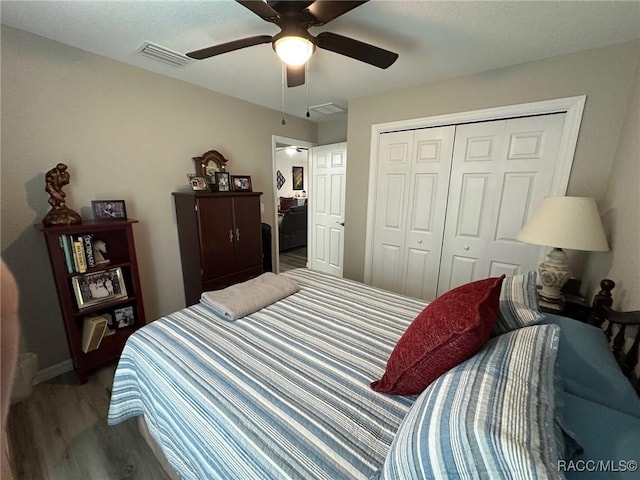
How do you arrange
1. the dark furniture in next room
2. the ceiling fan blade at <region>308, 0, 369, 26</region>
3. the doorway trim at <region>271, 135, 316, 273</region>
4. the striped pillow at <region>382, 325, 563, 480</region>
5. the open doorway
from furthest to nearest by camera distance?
the dark furniture in next room < the open doorway < the doorway trim at <region>271, 135, 316, 273</region> < the ceiling fan blade at <region>308, 0, 369, 26</region> < the striped pillow at <region>382, 325, 563, 480</region>

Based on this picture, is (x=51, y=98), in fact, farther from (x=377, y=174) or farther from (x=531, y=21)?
(x=531, y=21)

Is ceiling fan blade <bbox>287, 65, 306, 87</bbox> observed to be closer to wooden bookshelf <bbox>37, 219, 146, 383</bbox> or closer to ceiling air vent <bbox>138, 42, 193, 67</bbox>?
ceiling air vent <bbox>138, 42, 193, 67</bbox>

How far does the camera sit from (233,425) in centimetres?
87

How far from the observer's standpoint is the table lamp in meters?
1.55

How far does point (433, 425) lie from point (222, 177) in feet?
8.48

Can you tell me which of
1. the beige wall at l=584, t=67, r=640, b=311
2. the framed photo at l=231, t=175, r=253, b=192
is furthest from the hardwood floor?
the beige wall at l=584, t=67, r=640, b=311

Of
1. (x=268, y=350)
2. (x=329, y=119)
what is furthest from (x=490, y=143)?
(x=268, y=350)

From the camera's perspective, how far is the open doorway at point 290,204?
3.66 metres

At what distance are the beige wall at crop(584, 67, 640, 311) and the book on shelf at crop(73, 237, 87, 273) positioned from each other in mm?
3212

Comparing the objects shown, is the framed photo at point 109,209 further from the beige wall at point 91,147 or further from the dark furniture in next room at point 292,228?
the dark furniture in next room at point 292,228

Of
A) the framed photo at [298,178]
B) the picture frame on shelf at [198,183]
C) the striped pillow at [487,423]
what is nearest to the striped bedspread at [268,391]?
the striped pillow at [487,423]

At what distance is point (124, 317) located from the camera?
215 centimetres

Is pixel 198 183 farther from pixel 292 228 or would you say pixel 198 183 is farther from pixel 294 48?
pixel 292 228

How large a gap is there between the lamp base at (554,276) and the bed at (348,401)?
1.82ft
